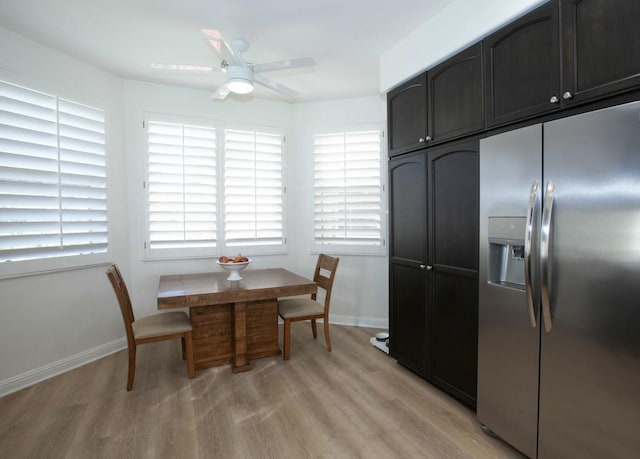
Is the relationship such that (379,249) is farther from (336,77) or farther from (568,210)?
(568,210)

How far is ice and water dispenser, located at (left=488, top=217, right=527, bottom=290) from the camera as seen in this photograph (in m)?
1.73

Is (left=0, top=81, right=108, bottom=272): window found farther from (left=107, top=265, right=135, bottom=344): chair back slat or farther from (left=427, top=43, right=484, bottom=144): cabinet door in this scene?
(left=427, top=43, right=484, bottom=144): cabinet door

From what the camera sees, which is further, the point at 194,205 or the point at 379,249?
the point at 379,249

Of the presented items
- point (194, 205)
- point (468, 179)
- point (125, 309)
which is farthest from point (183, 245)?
point (468, 179)

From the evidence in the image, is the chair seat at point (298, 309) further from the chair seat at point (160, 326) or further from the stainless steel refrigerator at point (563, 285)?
the stainless steel refrigerator at point (563, 285)

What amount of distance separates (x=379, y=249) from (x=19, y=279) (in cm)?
324

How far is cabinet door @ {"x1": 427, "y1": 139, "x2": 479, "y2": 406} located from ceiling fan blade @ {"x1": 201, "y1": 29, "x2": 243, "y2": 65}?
1577 millimetres

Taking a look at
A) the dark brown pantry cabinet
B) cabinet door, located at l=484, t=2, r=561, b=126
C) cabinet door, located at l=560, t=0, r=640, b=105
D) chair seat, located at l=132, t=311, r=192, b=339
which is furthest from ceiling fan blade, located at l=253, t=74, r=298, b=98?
chair seat, located at l=132, t=311, r=192, b=339

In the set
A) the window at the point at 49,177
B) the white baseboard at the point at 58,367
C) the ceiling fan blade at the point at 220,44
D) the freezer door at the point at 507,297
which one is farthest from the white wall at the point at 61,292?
the freezer door at the point at 507,297

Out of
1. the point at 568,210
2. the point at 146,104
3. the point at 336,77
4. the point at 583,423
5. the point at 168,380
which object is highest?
the point at 336,77

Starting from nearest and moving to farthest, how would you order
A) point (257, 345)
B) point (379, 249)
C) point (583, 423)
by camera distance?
point (583, 423)
point (257, 345)
point (379, 249)

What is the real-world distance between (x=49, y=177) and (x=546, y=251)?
347 cm

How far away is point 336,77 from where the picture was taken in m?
3.37

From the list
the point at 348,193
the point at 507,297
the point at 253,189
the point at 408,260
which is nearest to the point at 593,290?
the point at 507,297
